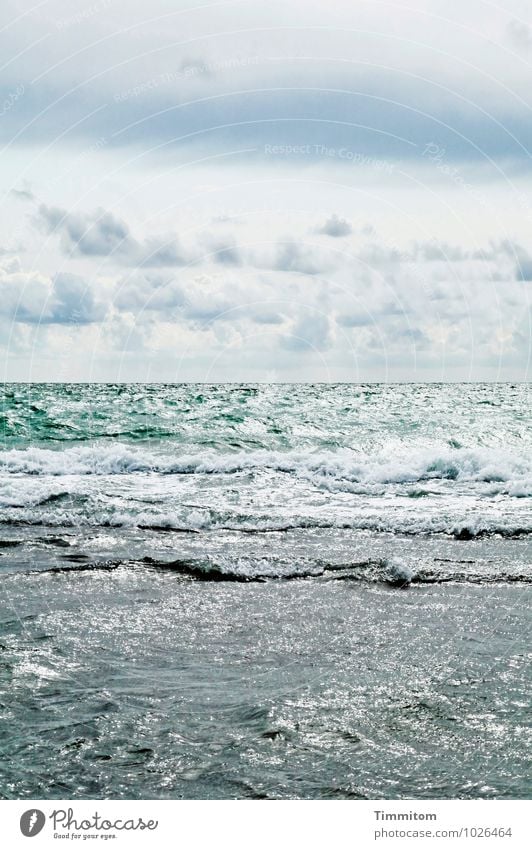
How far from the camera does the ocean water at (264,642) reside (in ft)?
19.6

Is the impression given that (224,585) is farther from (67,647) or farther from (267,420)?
(267,420)

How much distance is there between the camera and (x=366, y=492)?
24.5m

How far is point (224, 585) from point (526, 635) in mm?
4694

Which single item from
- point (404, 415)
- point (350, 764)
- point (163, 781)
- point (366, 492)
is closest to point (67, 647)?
point (163, 781)

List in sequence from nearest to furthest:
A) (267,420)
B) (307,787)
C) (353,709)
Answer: (307,787) → (353,709) → (267,420)

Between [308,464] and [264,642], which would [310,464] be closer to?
→ [308,464]
